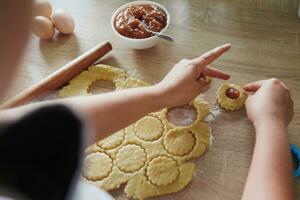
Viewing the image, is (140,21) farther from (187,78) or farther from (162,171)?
(162,171)

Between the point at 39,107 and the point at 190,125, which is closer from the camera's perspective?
the point at 39,107

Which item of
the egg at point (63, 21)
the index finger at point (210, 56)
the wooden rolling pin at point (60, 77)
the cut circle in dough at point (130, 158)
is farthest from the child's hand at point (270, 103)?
the egg at point (63, 21)

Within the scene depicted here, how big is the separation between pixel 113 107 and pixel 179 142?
15 centimetres

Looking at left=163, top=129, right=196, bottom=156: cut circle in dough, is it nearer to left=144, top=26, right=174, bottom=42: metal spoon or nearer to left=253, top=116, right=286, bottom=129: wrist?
left=253, top=116, right=286, bottom=129: wrist

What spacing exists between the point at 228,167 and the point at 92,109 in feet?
0.91

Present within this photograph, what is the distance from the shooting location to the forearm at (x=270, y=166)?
655mm

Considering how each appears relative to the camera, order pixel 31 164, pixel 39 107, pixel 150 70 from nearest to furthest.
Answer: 1. pixel 31 164
2. pixel 39 107
3. pixel 150 70

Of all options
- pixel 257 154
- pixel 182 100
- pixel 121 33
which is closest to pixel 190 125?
pixel 182 100

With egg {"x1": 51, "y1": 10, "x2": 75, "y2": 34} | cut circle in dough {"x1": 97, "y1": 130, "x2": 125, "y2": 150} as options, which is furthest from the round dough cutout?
egg {"x1": 51, "y1": 10, "x2": 75, "y2": 34}

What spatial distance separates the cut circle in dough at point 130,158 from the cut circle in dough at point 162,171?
21mm

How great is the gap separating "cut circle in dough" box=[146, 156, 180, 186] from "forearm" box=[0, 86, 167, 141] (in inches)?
3.7

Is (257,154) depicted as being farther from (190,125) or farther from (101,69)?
(101,69)

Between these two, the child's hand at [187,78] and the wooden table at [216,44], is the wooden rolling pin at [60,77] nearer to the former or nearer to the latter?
the wooden table at [216,44]

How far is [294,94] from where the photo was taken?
84 cm
